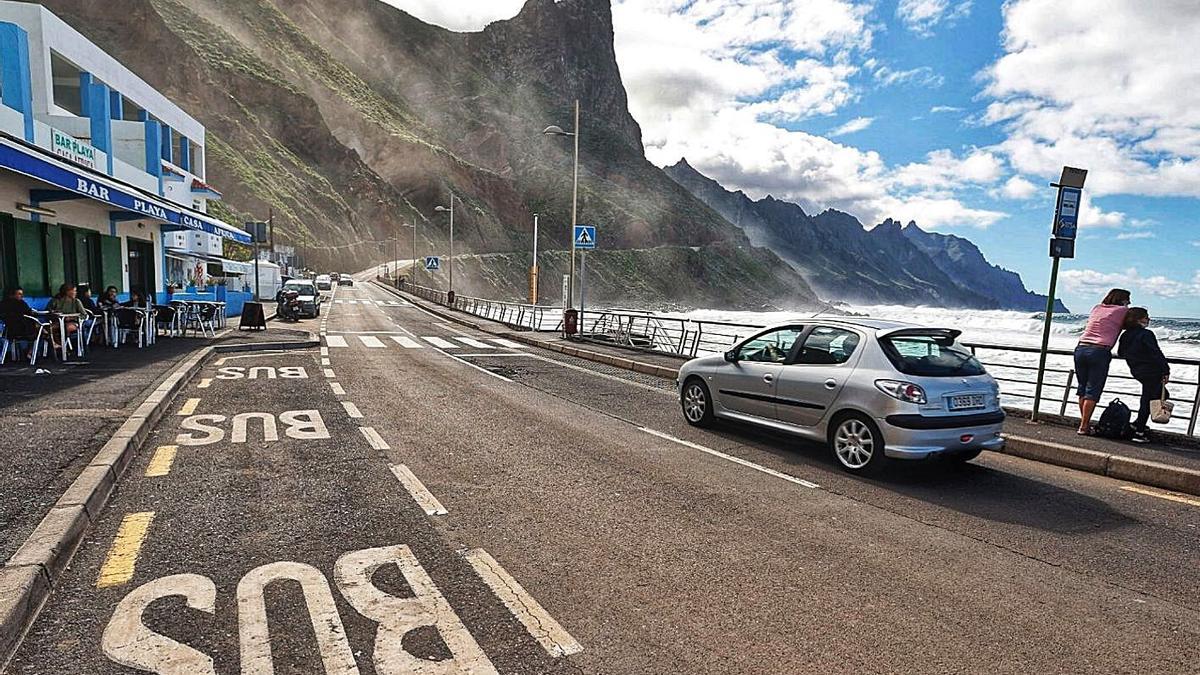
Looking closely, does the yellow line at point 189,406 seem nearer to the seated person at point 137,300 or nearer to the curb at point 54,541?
the curb at point 54,541

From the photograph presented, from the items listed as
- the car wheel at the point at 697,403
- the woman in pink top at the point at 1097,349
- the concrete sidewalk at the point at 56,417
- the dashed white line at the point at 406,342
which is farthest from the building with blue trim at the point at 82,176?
the woman in pink top at the point at 1097,349

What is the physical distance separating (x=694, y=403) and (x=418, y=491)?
14.3 ft

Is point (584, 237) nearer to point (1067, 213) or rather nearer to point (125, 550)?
point (1067, 213)

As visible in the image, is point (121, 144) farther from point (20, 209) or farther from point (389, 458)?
point (389, 458)

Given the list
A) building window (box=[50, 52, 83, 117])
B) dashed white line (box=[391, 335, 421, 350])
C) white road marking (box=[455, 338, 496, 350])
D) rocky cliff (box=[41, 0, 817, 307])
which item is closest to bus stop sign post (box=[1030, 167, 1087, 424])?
white road marking (box=[455, 338, 496, 350])

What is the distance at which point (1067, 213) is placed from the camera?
886cm

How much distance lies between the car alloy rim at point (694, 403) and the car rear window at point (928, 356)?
265cm

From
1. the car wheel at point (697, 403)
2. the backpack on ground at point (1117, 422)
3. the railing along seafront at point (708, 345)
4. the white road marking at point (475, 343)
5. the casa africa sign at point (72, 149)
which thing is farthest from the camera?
the white road marking at point (475, 343)

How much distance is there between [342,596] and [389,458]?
9.80 ft

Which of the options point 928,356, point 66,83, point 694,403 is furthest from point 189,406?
point 66,83

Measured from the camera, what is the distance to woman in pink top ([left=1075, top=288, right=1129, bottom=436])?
801cm

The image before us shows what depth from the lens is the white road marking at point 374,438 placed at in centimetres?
678

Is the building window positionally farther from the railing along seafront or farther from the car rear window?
the car rear window

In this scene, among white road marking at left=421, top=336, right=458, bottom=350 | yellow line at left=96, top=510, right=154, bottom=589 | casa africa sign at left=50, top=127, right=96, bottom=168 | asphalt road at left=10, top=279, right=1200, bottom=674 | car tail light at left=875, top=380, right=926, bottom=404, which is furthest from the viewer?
white road marking at left=421, top=336, right=458, bottom=350
